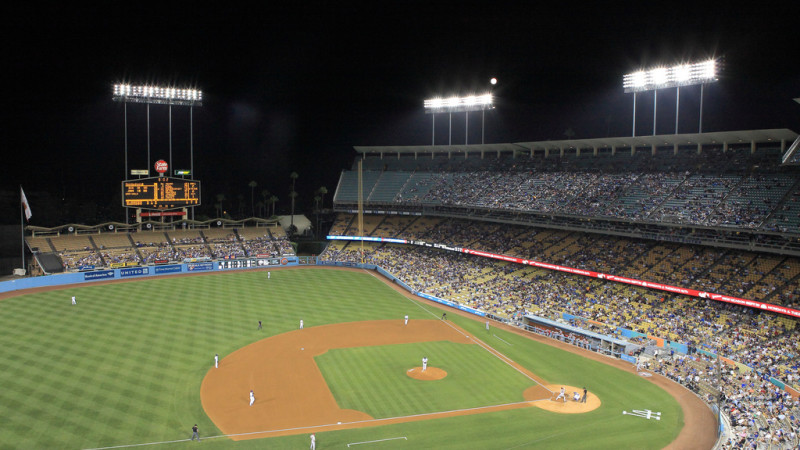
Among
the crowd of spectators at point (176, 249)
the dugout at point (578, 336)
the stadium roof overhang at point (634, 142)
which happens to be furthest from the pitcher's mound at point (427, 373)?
the crowd of spectators at point (176, 249)

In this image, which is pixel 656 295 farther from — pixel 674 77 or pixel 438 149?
pixel 438 149

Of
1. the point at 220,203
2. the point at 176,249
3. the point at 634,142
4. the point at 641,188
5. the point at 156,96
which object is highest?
the point at 156,96

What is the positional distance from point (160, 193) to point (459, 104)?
36.8m

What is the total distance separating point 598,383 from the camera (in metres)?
28.4

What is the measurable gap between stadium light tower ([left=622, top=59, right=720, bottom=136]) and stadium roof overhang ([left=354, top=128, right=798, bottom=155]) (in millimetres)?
1809

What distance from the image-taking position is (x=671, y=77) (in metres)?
43.6

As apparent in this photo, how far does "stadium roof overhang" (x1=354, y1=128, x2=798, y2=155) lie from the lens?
1576 inches

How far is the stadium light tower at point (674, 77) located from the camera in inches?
1617

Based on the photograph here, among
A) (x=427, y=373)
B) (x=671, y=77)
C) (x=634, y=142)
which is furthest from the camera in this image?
(x=634, y=142)

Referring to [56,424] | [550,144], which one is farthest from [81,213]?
[550,144]

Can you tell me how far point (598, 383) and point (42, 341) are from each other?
34.7 m

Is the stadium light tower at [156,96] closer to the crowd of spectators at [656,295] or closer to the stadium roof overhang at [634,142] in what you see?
the stadium roof overhang at [634,142]

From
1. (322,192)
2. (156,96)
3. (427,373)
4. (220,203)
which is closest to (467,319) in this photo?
(427,373)

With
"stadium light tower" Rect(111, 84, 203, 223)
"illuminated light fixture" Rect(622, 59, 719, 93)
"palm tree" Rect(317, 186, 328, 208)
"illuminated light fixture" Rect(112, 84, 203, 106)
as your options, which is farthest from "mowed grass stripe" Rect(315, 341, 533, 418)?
"palm tree" Rect(317, 186, 328, 208)
